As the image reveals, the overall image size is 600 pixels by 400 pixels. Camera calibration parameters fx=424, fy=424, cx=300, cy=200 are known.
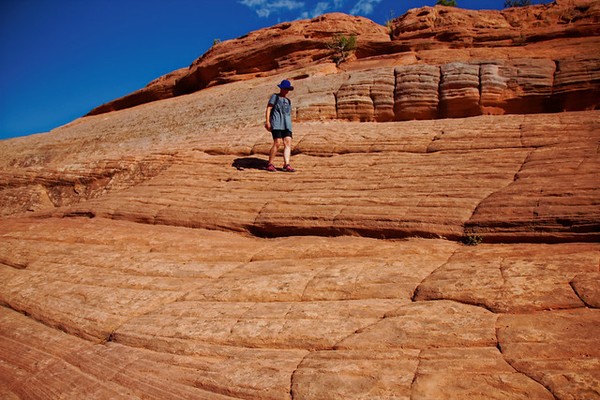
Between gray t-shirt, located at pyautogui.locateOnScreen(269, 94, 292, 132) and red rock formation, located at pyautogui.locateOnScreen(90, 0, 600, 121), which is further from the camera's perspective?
red rock formation, located at pyautogui.locateOnScreen(90, 0, 600, 121)

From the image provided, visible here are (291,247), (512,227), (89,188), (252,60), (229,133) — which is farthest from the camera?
(252,60)

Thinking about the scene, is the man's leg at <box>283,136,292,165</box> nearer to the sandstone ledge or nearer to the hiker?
the hiker

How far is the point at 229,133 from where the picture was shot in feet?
48.5

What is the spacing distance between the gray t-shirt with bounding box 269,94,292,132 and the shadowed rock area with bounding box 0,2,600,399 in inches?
41.1

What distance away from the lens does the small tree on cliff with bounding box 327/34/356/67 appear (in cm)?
2262

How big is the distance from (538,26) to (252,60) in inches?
645

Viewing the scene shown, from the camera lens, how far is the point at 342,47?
22891mm

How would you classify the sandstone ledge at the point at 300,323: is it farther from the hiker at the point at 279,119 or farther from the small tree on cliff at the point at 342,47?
the small tree on cliff at the point at 342,47

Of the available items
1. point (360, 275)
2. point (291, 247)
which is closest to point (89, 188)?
point (291, 247)

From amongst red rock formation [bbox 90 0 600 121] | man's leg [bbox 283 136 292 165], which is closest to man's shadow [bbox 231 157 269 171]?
man's leg [bbox 283 136 292 165]

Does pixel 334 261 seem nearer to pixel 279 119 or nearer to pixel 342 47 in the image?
pixel 279 119

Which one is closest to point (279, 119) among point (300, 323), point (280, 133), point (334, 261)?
point (280, 133)

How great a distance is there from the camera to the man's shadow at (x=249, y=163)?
11.3m

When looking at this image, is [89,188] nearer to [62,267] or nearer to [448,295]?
[62,267]
